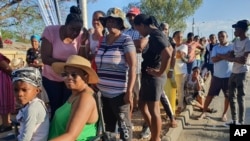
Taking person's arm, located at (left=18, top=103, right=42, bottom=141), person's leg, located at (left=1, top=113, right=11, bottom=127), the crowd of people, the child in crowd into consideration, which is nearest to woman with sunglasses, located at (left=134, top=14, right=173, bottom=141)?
the crowd of people

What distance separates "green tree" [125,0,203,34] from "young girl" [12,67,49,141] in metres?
41.6

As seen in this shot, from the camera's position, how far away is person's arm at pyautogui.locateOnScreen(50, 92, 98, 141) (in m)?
2.33

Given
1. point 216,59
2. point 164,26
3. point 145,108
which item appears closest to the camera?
point 145,108

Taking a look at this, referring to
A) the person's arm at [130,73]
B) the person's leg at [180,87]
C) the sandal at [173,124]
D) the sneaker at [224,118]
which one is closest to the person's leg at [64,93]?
the person's arm at [130,73]

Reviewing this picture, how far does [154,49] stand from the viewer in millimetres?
4328

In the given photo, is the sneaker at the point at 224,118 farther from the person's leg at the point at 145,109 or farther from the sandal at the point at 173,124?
the person's leg at the point at 145,109

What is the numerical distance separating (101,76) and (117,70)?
187mm

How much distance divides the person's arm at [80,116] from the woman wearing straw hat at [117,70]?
41.8 inches

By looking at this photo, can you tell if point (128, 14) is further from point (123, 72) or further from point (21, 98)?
point (21, 98)

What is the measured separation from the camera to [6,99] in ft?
17.8

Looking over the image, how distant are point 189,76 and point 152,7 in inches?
1449

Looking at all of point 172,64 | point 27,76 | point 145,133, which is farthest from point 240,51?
point 27,76

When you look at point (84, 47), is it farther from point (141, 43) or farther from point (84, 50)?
point (141, 43)

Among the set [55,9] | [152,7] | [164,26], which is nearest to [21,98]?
[55,9]
